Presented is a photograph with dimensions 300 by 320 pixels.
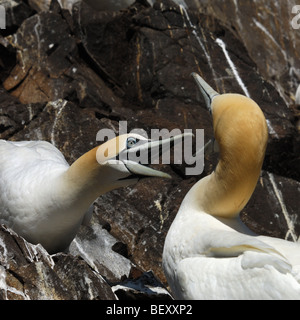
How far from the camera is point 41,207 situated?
651 cm

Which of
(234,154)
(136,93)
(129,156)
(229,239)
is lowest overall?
(136,93)

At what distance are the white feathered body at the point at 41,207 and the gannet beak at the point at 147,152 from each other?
24.4 inches

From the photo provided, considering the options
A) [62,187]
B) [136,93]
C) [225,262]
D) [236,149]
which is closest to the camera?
[225,262]

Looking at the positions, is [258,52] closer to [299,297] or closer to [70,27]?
[70,27]

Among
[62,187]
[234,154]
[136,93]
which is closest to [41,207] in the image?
[62,187]

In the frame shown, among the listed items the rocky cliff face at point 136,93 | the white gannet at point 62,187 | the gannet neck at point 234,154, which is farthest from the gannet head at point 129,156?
the rocky cliff face at point 136,93

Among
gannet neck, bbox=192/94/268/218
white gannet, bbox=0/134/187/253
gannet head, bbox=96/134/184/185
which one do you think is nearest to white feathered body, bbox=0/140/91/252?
white gannet, bbox=0/134/187/253

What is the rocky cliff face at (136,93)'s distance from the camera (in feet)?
26.4

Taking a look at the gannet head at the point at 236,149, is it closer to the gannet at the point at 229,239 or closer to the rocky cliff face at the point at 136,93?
the gannet at the point at 229,239

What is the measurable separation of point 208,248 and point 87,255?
2091 mm

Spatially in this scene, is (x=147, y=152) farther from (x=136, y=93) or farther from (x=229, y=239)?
(x=136, y=93)

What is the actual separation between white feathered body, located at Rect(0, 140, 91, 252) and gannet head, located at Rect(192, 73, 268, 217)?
1278mm

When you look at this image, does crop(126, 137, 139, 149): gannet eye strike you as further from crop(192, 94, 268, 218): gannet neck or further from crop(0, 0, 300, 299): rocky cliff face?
crop(0, 0, 300, 299): rocky cliff face

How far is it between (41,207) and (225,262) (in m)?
1.91
